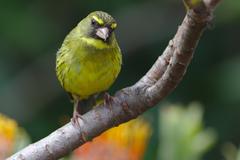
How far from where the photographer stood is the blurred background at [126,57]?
6.41m

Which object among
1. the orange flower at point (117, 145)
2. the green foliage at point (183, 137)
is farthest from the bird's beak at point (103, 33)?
the orange flower at point (117, 145)

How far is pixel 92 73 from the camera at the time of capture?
3.95 metres

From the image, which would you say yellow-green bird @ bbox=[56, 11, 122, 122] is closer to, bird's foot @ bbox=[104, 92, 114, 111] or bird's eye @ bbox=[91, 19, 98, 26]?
bird's eye @ bbox=[91, 19, 98, 26]

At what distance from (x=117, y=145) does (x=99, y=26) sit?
0.85 metres

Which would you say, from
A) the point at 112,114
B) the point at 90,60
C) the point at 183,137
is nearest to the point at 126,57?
the point at 90,60

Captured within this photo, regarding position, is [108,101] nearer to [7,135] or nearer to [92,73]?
[7,135]

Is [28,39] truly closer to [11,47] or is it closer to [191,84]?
[11,47]

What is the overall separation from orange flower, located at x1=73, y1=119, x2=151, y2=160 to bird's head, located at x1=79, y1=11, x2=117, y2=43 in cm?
62

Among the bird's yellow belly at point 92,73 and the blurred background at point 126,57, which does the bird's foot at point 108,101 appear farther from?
the blurred background at point 126,57

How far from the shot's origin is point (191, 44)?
2.73 meters

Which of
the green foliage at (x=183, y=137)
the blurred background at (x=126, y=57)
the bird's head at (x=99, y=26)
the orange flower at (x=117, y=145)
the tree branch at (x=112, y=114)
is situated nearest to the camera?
the tree branch at (x=112, y=114)

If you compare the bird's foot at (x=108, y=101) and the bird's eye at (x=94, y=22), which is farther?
the bird's eye at (x=94, y=22)

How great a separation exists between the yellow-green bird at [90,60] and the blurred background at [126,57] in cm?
196

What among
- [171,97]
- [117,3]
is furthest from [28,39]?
[171,97]
